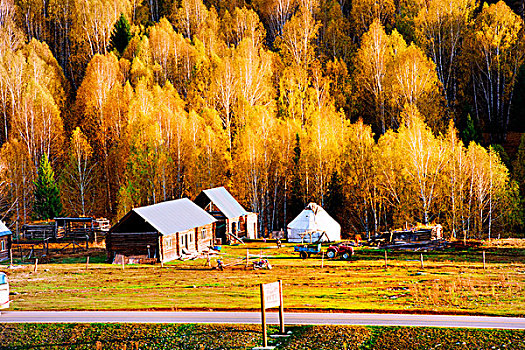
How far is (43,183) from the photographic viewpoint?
6594cm

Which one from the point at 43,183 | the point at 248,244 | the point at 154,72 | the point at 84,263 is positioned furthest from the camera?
the point at 154,72

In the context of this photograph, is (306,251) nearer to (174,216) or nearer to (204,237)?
(204,237)

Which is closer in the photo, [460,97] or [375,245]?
[375,245]

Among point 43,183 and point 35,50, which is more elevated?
Answer: point 35,50

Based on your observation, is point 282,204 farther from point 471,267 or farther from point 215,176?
Result: point 471,267

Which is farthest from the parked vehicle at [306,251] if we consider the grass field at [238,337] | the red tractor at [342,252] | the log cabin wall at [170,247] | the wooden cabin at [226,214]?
the grass field at [238,337]

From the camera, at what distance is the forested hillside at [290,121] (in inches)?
2333

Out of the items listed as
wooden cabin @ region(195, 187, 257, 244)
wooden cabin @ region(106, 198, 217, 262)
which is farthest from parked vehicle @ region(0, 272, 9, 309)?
wooden cabin @ region(195, 187, 257, 244)

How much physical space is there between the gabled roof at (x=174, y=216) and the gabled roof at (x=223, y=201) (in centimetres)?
343

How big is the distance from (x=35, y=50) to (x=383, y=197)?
201 feet

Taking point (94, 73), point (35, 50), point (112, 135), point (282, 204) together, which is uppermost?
point (35, 50)

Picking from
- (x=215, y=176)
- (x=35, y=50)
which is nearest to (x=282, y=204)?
(x=215, y=176)

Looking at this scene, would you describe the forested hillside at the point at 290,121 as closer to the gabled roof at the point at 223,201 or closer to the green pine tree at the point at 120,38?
the green pine tree at the point at 120,38

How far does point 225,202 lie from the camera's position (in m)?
62.5
